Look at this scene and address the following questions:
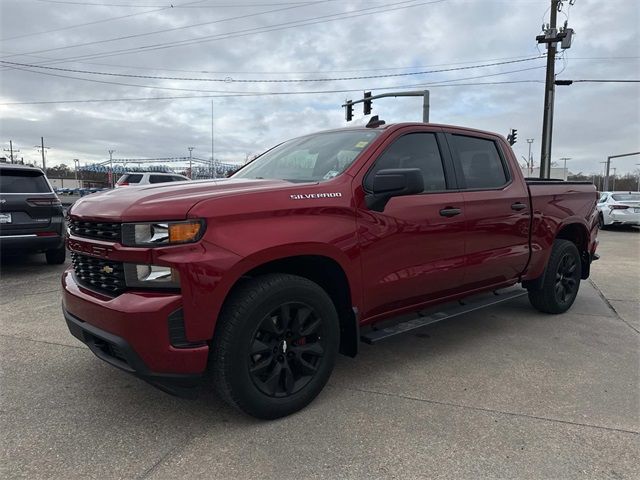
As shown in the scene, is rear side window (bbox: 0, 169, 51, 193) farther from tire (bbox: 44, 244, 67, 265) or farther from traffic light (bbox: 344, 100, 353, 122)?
traffic light (bbox: 344, 100, 353, 122)

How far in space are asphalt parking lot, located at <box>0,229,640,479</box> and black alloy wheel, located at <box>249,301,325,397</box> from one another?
0.24m

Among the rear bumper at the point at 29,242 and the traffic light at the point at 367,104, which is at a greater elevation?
the traffic light at the point at 367,104

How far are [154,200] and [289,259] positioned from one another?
0.87 meters

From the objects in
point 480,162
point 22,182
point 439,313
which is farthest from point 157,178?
point 439,313

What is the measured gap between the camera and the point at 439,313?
405 cm

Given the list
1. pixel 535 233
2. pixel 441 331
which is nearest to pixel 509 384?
pixel 441 331

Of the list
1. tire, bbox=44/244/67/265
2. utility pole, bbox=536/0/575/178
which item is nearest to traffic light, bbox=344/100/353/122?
utility pole, bbox=536/0/575/178

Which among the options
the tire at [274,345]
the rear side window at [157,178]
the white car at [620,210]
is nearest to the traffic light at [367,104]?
the rear side window at [157,178]

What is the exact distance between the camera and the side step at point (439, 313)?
3.44m

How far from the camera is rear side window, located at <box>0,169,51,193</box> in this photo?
278 inches

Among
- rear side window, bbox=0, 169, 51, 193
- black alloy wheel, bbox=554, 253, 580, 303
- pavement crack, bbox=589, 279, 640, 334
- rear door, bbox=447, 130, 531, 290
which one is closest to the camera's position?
rear door, bbox=447, 130, 531, 290

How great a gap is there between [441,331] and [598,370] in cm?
138

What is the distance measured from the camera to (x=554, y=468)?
8.25ft

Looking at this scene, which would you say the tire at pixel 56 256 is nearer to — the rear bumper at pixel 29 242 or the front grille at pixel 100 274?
the rear bumper at pixel 29 242
